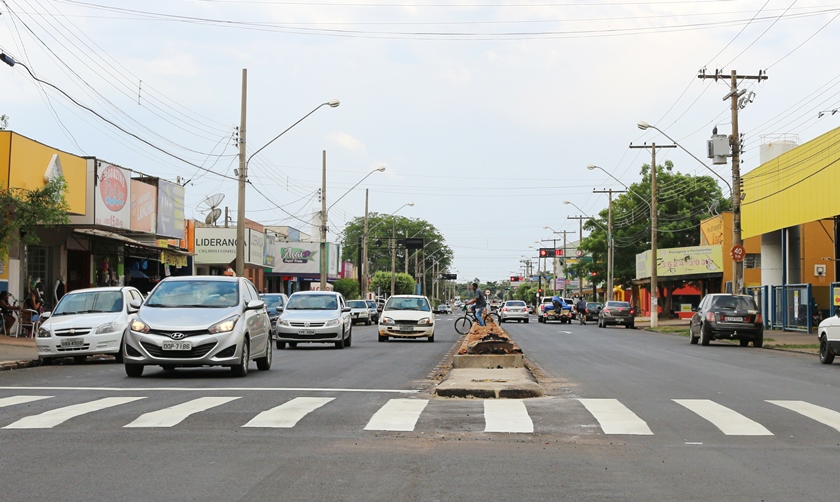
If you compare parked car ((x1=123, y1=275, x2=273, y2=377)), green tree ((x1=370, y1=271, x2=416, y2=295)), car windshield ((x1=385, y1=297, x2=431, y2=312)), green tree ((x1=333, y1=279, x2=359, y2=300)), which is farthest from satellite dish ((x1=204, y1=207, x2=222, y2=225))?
green tree ((x1=370, y1=271, x2=416, y2=295))

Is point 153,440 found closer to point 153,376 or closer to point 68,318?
point 153,376

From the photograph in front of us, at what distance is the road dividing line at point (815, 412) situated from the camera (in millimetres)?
11469

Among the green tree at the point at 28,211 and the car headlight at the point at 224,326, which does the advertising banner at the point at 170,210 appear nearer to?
the green tree at the point at 28,211

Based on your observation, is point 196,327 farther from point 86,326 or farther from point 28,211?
point 28,211

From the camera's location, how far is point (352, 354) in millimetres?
25125

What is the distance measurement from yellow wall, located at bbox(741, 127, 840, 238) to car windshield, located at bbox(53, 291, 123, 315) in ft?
88.7

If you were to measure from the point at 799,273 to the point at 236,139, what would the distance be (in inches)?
1130

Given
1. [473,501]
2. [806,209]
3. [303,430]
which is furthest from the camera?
[806,209]

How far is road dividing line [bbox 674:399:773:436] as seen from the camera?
10485mm

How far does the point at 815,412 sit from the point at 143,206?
27792 millimetres

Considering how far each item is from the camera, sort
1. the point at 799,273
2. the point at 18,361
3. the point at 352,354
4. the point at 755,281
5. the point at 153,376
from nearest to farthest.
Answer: the point at 153,376 < the point at 18,361 < the point at 352,354 < the point at 799,273 < the point at 755,281

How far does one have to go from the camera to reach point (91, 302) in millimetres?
22078

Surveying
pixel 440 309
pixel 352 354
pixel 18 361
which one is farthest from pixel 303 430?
pixel 440 309

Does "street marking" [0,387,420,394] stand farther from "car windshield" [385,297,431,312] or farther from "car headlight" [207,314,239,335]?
"car windshield" [385,297,431,312]
